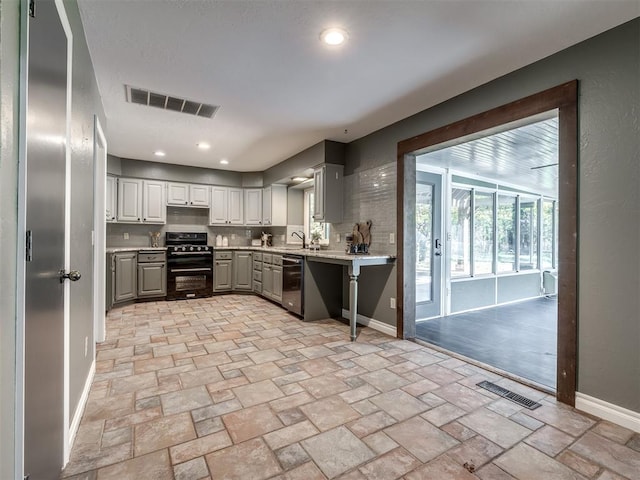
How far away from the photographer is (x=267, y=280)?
5.60 meters

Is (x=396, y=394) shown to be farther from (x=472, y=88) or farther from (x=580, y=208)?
(x=472, y=88)

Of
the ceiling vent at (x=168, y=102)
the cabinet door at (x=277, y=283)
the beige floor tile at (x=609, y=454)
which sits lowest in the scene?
the beige floor tile at (x=609, y=454)

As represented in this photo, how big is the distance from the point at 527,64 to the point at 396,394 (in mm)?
2721

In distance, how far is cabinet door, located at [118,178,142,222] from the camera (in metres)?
5.62

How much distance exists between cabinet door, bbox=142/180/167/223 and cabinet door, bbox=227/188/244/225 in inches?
48.7

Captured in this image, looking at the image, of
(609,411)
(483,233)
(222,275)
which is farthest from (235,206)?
(609,411)

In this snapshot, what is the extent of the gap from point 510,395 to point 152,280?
17.6 feet

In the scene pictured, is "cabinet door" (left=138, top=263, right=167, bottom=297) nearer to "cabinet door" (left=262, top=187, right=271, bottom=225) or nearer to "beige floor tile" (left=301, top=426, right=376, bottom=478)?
"cabinet door" (left=262, top=187, right=271, bottom=225)

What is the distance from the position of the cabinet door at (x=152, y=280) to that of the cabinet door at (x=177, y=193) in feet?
4.15

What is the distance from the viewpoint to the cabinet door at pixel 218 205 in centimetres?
648

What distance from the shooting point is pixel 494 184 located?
18.9 ft

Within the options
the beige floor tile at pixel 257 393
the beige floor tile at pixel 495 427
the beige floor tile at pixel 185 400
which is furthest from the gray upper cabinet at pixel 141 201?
the beige floor tile at pixel 495 427

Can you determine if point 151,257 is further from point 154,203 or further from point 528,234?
point 528,234

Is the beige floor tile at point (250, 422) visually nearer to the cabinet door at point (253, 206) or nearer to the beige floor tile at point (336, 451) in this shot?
the beige floor tile at point (336, 451)
